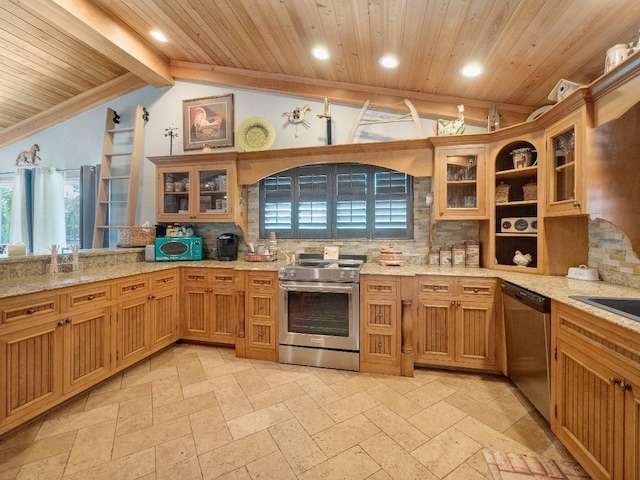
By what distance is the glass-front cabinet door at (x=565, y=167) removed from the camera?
1895 mm

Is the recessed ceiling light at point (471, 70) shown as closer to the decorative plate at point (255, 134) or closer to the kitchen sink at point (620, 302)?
the kitchen sink at point (620, 302)

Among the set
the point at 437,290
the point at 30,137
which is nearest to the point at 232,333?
the point at 437,290

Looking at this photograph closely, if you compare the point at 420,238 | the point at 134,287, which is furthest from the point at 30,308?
the point at 420,238

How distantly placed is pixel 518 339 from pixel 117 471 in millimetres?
2632

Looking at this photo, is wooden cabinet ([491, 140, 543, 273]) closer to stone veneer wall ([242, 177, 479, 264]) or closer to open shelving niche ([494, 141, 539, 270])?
open shelving niche ([494, 141, 539, 270])

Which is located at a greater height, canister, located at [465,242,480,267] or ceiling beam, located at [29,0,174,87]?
ceiling beam, located at [29,0,174,87]

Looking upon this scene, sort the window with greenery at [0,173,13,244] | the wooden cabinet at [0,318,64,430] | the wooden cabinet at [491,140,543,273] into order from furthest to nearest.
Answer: the window with greenery at [0,173,13,244] < the wooden cabinet at [491,140,543,273] < the wooden cabinet at [0,318,64,430]

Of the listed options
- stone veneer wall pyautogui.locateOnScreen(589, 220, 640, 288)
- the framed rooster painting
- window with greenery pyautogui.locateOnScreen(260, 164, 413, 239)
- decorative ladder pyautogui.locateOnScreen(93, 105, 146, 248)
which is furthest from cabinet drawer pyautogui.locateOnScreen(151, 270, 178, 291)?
stone veneer wall pyautogui.locateOnScreen(589, 220, 640, 288)

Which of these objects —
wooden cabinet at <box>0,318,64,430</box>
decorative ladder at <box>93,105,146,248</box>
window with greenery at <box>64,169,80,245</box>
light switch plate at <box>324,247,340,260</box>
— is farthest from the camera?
window with greenery at <box>64,169,80,245</box>

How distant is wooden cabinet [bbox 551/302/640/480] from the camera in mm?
1145

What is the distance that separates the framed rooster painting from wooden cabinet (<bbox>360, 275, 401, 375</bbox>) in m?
2.56

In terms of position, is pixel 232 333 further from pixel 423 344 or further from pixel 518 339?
pixel 518 339

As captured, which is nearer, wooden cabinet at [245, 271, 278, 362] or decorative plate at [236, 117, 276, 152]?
wooden cabinet at [245, 271, 278, 362]

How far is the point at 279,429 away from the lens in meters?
1.79
